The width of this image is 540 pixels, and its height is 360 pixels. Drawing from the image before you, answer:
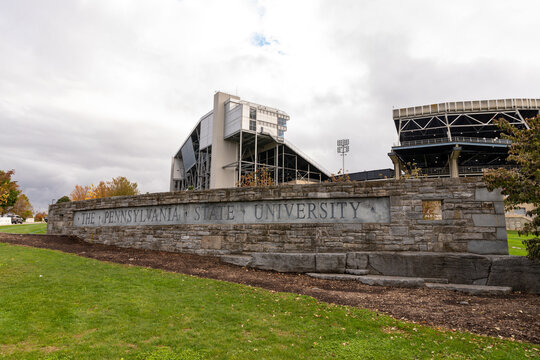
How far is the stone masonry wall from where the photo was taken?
8.24 m

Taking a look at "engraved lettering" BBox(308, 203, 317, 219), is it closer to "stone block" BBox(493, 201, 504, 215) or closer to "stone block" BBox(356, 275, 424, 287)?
"stone block" BBox(356, 275, 424, 287)

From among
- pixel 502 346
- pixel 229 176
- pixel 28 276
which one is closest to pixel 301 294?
pixel 502 346

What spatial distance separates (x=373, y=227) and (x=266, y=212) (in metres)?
3.26

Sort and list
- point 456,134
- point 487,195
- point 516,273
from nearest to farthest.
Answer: point 516,273, point 487,195, point 456,134

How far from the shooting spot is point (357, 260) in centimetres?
860

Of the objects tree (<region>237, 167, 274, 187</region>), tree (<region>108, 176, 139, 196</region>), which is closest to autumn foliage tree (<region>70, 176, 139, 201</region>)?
tree (<region>108, 176, 139, 196</region>)

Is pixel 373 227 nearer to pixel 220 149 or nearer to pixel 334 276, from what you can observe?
pixel 334 276

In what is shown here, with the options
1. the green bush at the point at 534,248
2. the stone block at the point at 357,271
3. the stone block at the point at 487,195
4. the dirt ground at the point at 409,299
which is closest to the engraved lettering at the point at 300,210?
the dirt ground at the point at 409,299

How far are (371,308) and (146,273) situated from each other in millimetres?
5306

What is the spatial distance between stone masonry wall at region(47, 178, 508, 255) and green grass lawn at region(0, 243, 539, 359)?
126 inches

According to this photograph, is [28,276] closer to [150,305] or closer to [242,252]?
[150,305]

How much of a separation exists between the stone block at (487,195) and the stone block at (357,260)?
323cm

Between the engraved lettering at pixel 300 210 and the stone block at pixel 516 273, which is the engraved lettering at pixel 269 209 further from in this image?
the stone block at pixel 516 273

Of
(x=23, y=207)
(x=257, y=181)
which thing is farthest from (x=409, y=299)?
(x=23, y=207)
